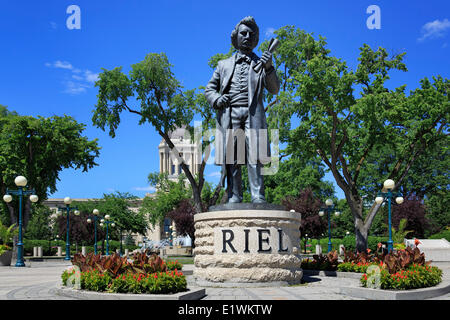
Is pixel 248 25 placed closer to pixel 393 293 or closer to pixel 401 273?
pixel 401 273

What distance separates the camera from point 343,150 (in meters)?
27.3

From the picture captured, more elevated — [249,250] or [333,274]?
[249,250]

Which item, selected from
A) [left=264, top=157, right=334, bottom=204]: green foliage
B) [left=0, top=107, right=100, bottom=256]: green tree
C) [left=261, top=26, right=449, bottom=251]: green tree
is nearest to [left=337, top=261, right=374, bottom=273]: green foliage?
[left=261, top=26, right=449, bottom=251]: green tree

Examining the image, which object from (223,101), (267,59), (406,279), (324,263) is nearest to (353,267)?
(324,263)

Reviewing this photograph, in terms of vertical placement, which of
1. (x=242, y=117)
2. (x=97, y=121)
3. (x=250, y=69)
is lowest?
(x=242, y=117)

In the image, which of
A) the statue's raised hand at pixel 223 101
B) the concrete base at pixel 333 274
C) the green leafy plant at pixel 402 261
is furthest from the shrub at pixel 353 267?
the statue's raised hand at pixel 223 101

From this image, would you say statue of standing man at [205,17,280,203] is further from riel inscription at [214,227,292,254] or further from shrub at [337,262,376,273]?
shrub at [337,262,376,273]

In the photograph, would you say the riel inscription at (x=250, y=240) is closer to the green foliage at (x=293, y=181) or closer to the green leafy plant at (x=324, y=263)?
the green leafy plant at (x=324, y=263)

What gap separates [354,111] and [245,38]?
47.0 ft

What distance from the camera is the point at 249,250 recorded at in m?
8.74

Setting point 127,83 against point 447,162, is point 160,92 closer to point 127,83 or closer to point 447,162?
point 127,83

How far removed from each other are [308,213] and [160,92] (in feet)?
67.0
